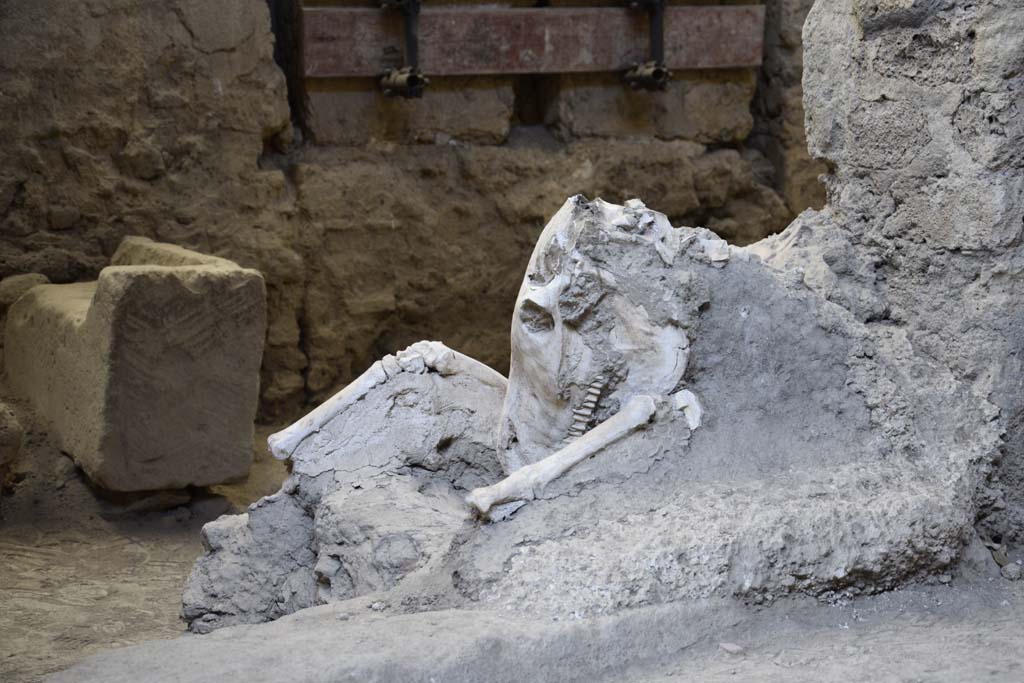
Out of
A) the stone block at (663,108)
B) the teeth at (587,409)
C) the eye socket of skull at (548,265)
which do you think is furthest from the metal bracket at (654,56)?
the teeth at (587,409)

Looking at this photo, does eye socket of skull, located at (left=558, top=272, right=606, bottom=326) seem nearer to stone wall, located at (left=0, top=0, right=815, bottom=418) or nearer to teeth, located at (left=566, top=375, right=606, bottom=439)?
teeth, located at (left=566, top=375, right=606, bottom=439)

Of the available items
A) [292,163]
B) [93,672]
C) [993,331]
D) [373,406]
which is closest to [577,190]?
[292,163]

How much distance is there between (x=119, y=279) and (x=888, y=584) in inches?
107

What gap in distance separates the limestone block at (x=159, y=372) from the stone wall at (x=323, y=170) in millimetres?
798

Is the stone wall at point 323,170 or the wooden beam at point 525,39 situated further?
the wooden beam at point 525,39

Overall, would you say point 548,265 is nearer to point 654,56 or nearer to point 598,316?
point 598,316

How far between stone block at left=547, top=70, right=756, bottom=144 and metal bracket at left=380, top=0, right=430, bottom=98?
80cm

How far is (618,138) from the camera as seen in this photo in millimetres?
6199

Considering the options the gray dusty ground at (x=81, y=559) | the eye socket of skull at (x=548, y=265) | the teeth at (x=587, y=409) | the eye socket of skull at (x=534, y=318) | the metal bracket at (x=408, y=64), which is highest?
the metal bracket at (x=408, y=64)

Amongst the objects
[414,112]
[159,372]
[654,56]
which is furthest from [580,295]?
[654,56]

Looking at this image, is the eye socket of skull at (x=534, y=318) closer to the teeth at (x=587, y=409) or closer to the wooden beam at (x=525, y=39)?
the teeth at (x=587, y=409)

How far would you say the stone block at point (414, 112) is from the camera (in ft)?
18.7

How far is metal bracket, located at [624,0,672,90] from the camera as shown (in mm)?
5961

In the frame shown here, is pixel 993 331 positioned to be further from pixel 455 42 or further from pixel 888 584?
pixel 455 42
